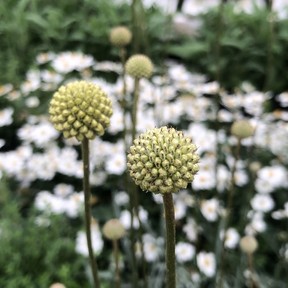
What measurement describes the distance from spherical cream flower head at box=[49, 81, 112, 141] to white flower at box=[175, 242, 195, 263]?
0.85 metres

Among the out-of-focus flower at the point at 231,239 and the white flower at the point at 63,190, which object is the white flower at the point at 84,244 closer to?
the white flower at the point at 63,190

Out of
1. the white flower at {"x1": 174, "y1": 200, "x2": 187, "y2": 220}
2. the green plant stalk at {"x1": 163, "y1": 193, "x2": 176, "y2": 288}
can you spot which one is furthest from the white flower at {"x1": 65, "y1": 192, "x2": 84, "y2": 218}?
the green plant stalk at {"x1": 163, "y1": 193, "x2": 176, "y2": 288}

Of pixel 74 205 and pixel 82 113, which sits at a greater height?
pixel 82 113

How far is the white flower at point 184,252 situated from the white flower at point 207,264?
1.4 inches

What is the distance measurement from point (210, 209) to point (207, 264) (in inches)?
8.0

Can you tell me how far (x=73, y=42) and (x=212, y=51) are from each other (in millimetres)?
586

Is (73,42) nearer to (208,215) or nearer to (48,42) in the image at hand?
(48,42)

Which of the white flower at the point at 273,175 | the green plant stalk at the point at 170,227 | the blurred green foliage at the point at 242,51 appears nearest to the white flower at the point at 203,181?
the white flower at the point at 273,175

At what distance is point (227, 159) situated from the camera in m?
1.86

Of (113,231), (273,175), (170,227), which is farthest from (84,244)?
(170,227)

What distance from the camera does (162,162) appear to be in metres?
0.59

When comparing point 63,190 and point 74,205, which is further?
point 63,190

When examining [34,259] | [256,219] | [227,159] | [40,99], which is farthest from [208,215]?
[40,99]

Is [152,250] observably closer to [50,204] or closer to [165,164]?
[50,204]
